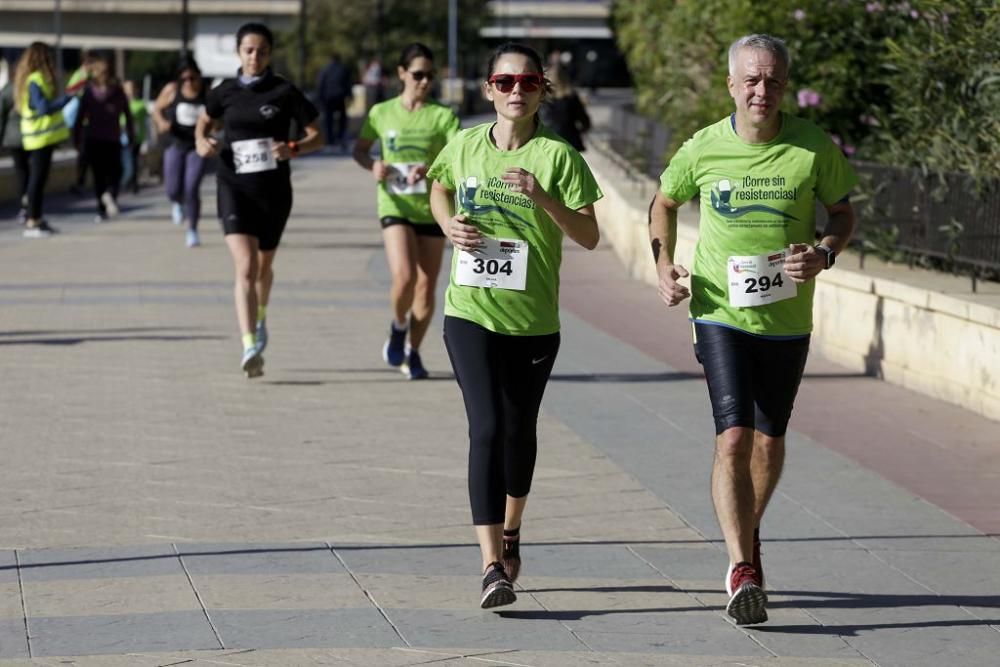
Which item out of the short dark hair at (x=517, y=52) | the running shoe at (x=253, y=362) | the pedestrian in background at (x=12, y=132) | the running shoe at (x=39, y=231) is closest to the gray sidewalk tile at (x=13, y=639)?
the short dark hair at (x=517, y=52)

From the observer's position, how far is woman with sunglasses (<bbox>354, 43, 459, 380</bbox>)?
10.8m

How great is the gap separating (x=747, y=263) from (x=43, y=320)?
27.4 feet

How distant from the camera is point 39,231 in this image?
20.2 m

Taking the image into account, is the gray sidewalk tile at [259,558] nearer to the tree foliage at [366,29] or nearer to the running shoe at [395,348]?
the running shoe at [395,348]

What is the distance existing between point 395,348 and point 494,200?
5.20 meters

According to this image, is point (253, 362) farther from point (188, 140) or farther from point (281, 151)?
point (188, 140)

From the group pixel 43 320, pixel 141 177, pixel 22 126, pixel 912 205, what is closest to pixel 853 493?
pixel 912 205

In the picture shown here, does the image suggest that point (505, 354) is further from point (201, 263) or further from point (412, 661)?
point (201, 263)

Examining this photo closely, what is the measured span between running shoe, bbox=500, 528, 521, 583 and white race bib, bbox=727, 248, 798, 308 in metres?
1.06

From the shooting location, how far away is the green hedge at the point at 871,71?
40.8ft

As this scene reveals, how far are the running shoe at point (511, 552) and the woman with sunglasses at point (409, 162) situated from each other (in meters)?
4.57

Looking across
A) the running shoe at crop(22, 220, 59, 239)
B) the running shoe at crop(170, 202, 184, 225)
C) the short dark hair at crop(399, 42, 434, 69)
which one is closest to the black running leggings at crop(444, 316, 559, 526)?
the short dark hair at crop(399, 42, 434, 69)

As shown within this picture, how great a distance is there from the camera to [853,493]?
8.09m

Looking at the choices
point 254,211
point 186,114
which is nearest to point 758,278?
point 254,211
